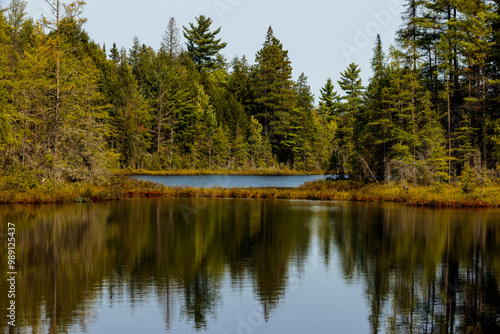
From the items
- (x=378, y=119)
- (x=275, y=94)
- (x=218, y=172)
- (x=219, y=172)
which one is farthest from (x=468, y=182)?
(x=275, y=94)

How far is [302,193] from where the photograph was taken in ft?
159

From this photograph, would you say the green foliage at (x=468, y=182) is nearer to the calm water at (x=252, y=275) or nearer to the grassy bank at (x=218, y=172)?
the calm water at (x=252, y=275)

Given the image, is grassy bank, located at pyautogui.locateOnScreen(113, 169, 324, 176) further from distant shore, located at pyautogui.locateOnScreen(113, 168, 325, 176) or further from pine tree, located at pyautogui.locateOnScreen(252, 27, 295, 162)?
pine tree, located at pyautogui.locateOnScreen(252, 27, 295, 162)

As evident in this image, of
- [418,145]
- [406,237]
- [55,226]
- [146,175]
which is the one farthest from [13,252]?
[146,175]

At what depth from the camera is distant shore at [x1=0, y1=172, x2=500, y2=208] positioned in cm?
3847

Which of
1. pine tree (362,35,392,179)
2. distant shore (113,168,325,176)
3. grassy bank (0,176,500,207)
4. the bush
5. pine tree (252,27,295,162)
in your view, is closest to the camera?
the bush

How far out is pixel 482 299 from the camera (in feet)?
44.7

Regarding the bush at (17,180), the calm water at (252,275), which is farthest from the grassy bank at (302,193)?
the calm water at (252,275)

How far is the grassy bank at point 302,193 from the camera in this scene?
3838cm

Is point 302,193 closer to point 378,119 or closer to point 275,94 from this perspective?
point 378,119

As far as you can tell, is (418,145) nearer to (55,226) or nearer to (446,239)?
(446,239)

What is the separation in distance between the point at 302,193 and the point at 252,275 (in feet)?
107

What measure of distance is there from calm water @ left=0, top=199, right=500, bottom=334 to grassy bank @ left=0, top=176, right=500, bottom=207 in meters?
7.94

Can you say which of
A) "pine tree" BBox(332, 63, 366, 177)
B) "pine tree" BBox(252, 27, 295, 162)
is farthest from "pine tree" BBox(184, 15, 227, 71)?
"pine tree" BBox(332, 63, 366, 177)
